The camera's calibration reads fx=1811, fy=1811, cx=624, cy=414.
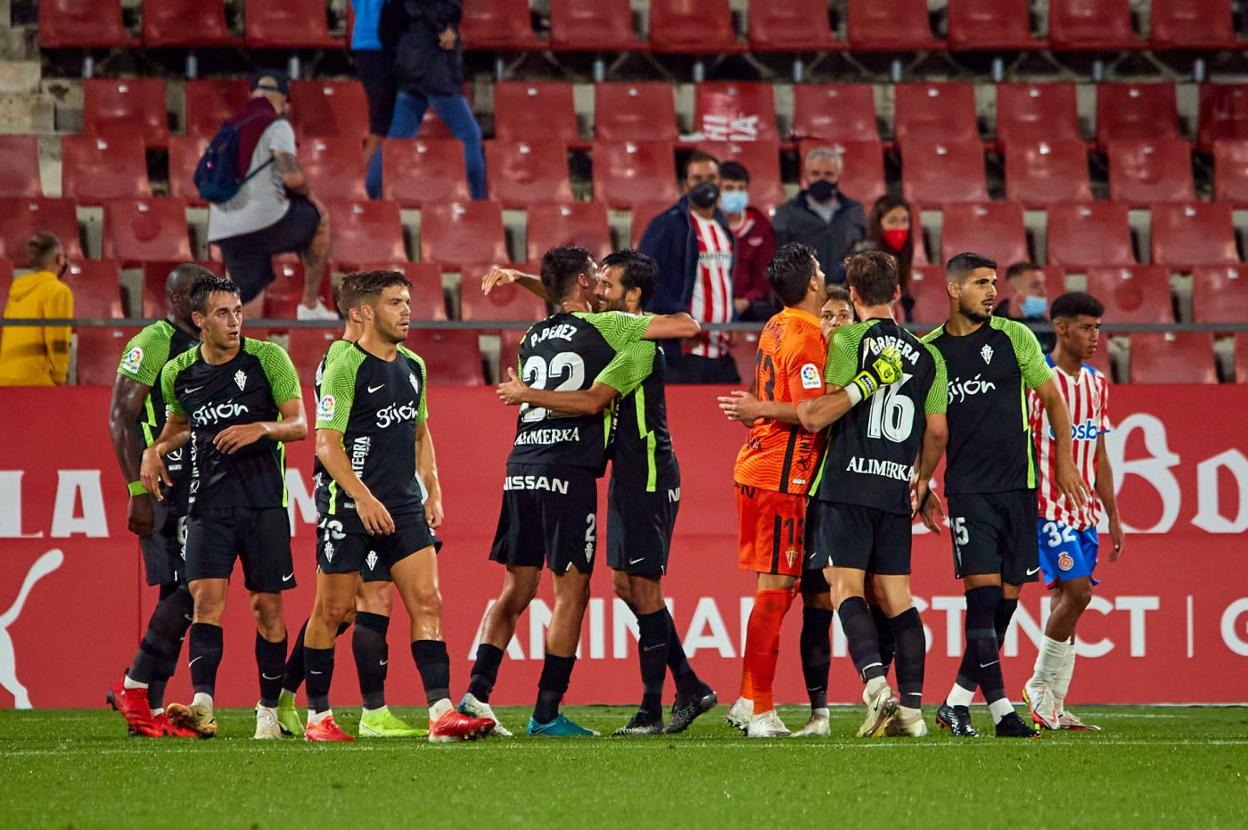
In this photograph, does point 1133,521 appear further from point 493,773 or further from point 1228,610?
point 493,773

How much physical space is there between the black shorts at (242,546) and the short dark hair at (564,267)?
155cm

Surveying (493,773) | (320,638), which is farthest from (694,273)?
(493,773)

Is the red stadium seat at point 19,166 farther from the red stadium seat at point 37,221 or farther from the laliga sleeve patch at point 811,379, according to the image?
the laliga sleeve patch at point 811,379

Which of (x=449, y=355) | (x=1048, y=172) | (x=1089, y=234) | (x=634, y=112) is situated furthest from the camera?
(x=634, y=112)

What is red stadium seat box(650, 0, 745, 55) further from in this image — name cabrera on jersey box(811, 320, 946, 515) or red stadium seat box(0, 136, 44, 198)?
name cabrera on jersey box(811, 320, 946, 515)

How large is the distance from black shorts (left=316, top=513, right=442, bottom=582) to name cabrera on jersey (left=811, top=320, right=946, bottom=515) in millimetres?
1676

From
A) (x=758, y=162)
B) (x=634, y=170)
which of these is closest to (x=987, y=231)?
(x=758, y=162)

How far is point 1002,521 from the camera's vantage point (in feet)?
25.1

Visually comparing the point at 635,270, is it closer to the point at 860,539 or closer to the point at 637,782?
the point at 860,539

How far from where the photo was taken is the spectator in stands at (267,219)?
11586 mm

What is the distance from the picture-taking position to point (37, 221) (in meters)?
12.8

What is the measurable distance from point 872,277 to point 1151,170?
26.4 ft

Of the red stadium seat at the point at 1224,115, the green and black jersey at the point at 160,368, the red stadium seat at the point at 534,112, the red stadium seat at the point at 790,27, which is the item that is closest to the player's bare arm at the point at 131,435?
the green and black jersey at the point at 160,368

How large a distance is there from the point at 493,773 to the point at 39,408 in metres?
4.73
